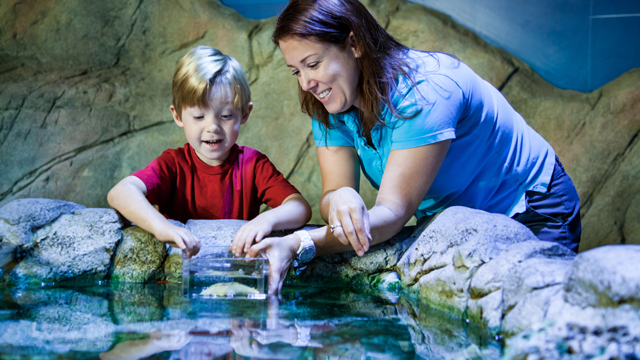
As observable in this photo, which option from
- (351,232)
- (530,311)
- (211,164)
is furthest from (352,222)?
(211,164)

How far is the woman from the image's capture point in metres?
1.70

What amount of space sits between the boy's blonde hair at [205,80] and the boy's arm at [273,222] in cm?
55

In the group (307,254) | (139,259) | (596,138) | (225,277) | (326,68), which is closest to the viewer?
(225,277)

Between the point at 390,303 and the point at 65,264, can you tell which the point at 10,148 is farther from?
the point at 390,303

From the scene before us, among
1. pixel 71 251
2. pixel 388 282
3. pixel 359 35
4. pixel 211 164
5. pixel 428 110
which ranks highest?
pixel 359 35

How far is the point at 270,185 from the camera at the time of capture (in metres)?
2.34

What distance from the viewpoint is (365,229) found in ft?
5.32

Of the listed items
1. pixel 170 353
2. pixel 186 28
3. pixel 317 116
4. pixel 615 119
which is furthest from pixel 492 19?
pixel 170 353

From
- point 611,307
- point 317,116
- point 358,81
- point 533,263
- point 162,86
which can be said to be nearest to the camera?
point 611,307

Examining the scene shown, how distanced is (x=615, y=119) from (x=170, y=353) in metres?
4.19

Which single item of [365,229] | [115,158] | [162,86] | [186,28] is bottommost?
[115,158]

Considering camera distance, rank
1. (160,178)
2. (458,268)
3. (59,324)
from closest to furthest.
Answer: (59,324)
(458,268)
(160,178)

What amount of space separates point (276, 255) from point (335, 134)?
57cm

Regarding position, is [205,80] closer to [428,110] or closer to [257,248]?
[257,248]
